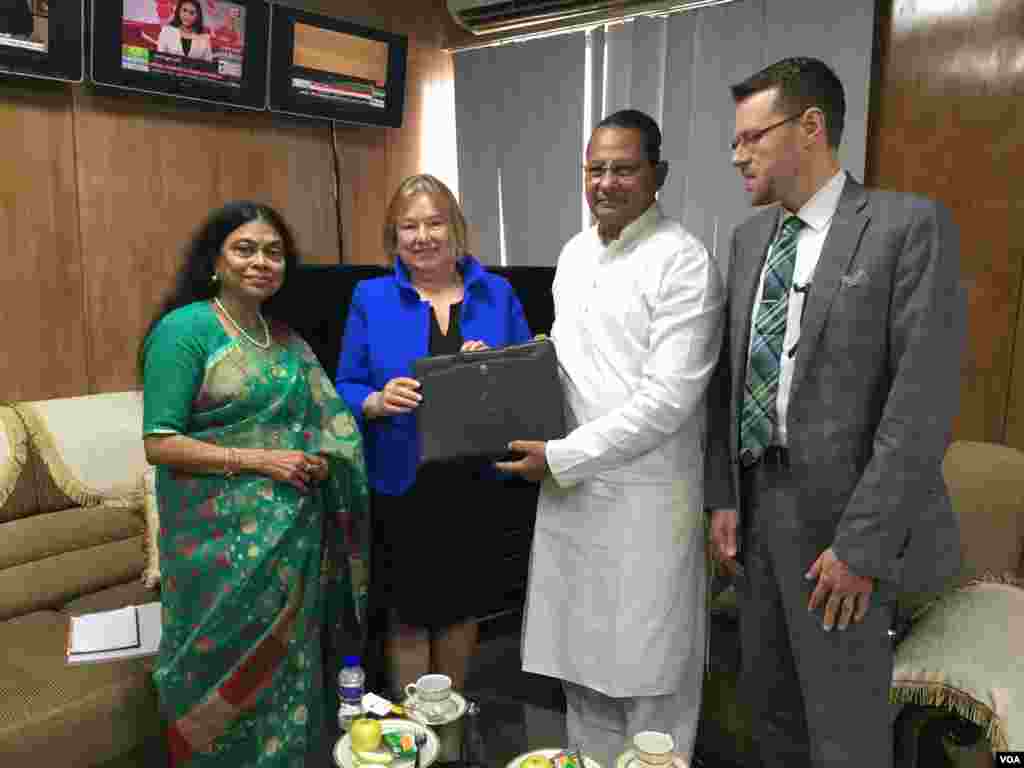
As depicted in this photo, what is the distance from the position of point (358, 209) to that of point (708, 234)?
1421 millimetres

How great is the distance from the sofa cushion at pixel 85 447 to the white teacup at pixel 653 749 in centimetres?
171

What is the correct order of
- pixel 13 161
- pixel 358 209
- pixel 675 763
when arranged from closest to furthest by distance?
1. pixel 675 763
2. pixel 13 161
3. pixel 358 209

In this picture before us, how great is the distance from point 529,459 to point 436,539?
38 centimetres

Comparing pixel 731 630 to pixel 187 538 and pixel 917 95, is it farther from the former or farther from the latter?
pixel 917 95

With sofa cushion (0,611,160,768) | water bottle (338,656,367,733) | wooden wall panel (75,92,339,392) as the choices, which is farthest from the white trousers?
wooden wall panel (75,92,339,392)

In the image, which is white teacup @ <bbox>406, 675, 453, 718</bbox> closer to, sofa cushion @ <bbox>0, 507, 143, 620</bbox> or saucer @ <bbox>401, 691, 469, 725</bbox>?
saucer @ <bbox>401, 691, 469, 725</bbox>

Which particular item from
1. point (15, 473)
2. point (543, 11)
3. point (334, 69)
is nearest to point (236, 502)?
point (15, 473)

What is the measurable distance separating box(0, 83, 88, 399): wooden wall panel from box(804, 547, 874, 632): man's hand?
228 cm

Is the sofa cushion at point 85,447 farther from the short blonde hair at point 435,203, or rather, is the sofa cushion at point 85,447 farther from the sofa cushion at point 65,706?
the short blonde hair at point 435,203

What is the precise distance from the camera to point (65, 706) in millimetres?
1704

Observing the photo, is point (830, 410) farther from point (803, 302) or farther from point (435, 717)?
point (435, 717)

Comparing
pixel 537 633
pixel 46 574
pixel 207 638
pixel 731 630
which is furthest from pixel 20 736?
pixel 731 630

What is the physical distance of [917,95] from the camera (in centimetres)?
252

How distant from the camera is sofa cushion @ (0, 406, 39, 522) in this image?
2.14m
